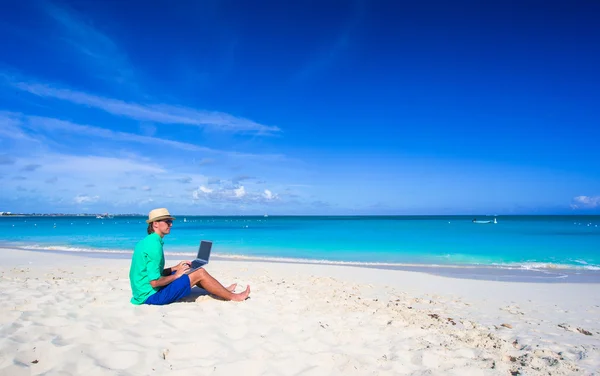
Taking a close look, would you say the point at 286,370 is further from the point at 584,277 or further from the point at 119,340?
the point at 584,277

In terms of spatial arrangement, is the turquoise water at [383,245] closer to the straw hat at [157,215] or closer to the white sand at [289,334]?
the white sand at [289,334]

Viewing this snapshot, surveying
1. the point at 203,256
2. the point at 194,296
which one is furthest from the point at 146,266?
the point at 194,296

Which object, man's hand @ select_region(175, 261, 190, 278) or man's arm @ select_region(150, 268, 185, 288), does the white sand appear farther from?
man's hand @ select_region(175, 261, 190, 278)

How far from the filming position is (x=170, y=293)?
5.66 m

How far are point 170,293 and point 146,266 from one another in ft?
1.88

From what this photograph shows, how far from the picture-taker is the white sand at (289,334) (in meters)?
3.76

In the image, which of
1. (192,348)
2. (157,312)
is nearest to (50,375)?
(192,348)

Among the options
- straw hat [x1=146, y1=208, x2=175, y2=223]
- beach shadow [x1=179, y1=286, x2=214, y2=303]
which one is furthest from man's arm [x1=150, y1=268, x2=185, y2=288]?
straw hat [x1=146, y1=208, x2=175, y2=223]

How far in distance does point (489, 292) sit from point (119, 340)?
8.41 metres

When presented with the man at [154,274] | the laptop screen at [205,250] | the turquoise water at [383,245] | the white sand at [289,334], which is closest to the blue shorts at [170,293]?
the man at [154,274]

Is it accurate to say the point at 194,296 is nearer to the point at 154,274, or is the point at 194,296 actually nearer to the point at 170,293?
the point at 170,293

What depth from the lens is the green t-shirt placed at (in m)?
5.56

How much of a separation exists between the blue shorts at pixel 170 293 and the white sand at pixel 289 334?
0.48ft

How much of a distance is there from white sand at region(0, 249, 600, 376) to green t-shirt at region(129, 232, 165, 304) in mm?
293
